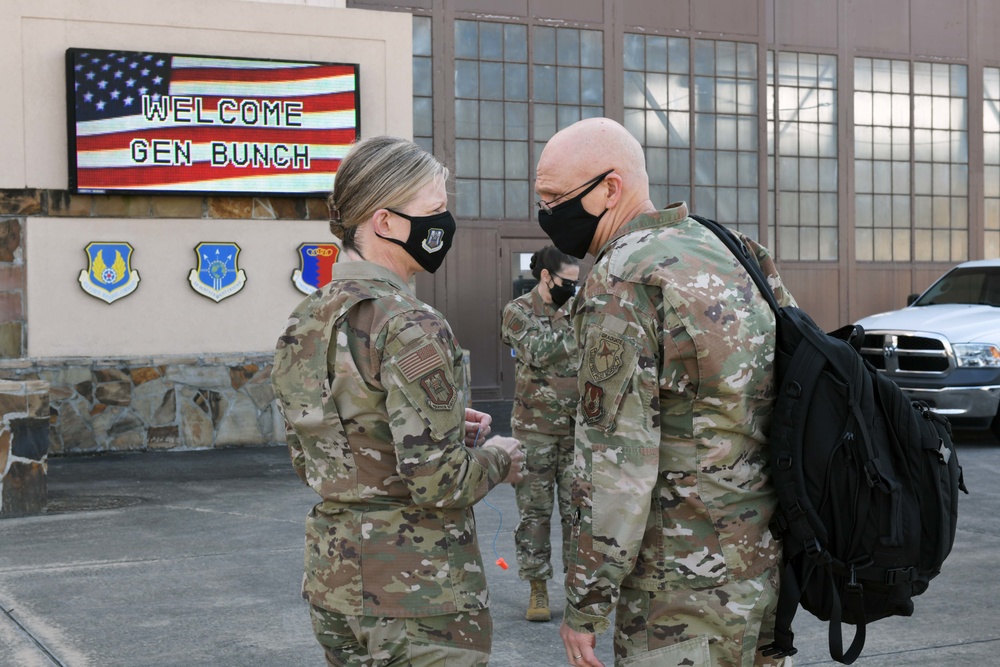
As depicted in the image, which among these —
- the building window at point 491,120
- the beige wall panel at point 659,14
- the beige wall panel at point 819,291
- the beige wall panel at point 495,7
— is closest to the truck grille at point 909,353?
the building window at point 491,120

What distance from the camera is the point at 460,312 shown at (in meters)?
15.4

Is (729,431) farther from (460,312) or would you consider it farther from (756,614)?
(460,312)

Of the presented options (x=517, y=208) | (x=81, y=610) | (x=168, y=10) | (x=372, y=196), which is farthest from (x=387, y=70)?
(x=372, y=196)

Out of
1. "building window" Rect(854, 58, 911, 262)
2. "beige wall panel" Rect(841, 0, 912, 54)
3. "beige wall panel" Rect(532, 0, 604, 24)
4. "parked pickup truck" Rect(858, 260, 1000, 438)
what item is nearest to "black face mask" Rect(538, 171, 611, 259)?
"parked pickup truck" Rect(858, 260, 1000, 438)

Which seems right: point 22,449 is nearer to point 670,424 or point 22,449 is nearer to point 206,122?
point 206,122

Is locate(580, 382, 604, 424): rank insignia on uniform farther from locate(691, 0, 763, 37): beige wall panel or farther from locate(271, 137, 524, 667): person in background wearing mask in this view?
locate(691, 0, 763, 37): beige wall panel

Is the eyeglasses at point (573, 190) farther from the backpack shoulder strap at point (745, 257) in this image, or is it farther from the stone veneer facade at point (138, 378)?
the stone veneer facade at point (138, 378)

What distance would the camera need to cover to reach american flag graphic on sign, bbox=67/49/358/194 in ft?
38.1

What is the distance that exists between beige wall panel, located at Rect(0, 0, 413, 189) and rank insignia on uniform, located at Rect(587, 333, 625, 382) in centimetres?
1024

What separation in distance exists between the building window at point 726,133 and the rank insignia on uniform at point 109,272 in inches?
333

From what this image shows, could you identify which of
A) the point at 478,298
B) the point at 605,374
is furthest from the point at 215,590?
the point at 478,298

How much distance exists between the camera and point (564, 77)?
1605 centimetres

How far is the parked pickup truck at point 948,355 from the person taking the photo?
11.2 m

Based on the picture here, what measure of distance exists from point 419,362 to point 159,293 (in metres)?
9.89
